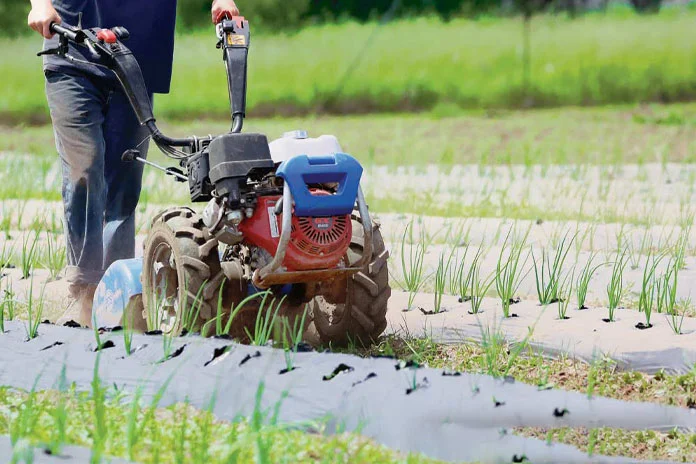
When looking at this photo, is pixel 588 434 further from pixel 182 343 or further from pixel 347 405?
pixel 182 343

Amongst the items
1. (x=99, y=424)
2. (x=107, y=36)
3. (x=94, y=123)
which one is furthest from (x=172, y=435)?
(x=94, y=123)

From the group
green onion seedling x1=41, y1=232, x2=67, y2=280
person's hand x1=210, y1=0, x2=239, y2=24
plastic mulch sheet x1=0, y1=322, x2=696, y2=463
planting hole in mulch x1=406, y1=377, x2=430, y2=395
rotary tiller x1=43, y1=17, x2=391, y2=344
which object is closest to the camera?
plastic mulch sheet x1=0, y1=322, x2=696, y2=463

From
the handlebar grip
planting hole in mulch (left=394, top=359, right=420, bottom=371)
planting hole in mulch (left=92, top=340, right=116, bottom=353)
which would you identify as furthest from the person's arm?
planting hole in mulch (left=394, top=359, right=420, bottom=371)

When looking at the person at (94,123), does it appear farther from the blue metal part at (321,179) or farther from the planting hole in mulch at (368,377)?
the planting hole in mulch at (368,377)

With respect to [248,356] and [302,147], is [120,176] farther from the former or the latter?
[248,356]

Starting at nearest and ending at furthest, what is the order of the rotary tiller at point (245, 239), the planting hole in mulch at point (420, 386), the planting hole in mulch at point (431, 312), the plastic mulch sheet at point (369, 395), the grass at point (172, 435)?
the grass at point (172, 435) < the plastic mulch sheet at point (369, 395) < the planting hole in mulch at point (420, 386) < the rotary tiller at point (245, 239) < the planting hole in mulch at point (431, 312)

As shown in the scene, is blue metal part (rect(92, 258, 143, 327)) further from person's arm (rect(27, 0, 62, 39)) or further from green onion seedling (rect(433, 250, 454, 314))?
green onion seedling (rect(433, 250, 454, 314))

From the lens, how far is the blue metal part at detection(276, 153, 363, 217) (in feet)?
8.41

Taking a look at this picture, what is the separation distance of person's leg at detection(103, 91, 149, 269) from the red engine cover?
0.80 metres

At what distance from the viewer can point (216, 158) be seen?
2.66 meters

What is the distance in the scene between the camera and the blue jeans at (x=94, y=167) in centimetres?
328

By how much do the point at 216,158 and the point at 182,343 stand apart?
1.37 ft

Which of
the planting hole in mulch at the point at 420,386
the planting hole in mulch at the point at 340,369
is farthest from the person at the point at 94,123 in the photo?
the planting hole in mulch at the point at 420,386

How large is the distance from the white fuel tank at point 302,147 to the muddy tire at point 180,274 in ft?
0.83
